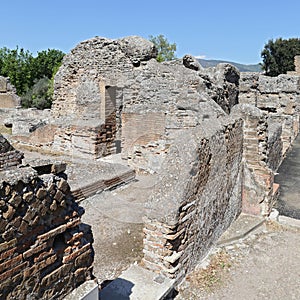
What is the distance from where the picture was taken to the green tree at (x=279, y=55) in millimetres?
39219

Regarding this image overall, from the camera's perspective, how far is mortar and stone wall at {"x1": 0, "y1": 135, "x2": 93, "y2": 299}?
7.56 feet

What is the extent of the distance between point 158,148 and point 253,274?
15.8 ft

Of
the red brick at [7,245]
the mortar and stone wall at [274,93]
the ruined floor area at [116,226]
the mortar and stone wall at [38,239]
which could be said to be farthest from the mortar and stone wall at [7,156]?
the mortar and stone wall at [274,93]

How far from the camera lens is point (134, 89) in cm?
977

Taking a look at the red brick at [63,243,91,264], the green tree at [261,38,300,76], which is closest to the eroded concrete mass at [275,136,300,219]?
the red brick at [63,243,91,264]

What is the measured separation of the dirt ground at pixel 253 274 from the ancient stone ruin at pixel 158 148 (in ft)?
0.86

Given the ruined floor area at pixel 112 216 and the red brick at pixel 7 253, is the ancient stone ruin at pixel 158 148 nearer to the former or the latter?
the red brick at pixel 7 253

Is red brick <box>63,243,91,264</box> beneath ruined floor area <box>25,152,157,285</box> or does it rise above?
above

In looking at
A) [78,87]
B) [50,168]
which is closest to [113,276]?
[50,168]

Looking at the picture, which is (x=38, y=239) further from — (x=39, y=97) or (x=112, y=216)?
(x=39, y=97)

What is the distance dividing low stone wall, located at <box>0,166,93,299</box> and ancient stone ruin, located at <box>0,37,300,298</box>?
0.03 ft

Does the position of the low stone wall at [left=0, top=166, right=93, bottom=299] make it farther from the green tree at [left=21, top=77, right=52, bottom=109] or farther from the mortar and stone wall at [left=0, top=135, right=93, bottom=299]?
the green tree at [left=21, top=77, right=52, bottom=109]

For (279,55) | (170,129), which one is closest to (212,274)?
(170,129)

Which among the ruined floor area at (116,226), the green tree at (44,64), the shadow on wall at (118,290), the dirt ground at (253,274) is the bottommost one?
the dirt ground at (253,274)
